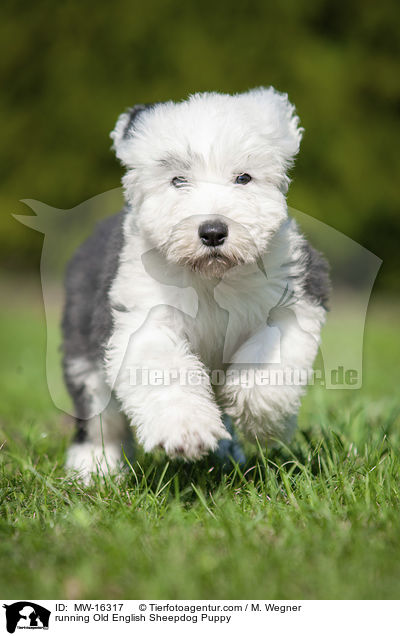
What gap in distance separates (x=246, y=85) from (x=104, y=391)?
409 inches

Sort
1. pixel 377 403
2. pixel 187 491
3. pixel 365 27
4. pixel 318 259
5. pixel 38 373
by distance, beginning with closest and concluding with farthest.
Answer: pixel 187 491 < pixel 318 259 < pixel 377 403 < pixel 38 373 < pixel 365 27

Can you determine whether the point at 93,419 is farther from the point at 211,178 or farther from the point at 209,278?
the point at 211,178

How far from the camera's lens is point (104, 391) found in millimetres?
3723

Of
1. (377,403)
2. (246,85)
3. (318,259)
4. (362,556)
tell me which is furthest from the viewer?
(246,85)

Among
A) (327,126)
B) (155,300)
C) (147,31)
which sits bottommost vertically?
(155,300)

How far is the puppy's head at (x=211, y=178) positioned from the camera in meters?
2.78

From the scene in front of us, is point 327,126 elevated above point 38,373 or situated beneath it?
elevated above

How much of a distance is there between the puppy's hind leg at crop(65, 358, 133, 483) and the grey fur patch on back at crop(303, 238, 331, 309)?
1.17 m

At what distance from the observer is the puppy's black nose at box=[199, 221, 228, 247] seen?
2738 mm

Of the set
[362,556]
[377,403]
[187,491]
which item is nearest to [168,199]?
[187,491]

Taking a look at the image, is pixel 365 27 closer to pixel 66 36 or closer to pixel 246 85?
A: pixel 246 85
